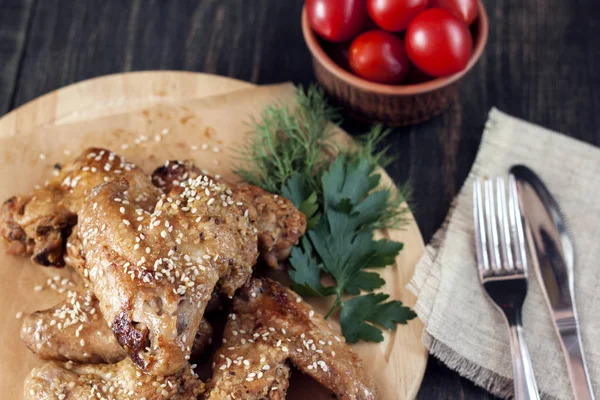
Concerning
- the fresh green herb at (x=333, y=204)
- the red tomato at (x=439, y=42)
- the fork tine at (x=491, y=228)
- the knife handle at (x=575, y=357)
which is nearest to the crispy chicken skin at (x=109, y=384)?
the fresh green herb at (x=333, y=204)

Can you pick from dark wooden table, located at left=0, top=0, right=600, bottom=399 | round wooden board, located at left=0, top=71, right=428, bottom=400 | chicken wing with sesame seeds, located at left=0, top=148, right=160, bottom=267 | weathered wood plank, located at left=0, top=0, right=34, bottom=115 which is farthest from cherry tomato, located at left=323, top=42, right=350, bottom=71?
weathered wood plank, located at left=0, top=0, right=34, bottom=115

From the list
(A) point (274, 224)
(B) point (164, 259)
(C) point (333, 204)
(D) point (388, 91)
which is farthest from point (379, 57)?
(B) point (164, 259)

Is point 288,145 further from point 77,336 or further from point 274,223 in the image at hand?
point 77,336

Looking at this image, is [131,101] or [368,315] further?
[131,101]

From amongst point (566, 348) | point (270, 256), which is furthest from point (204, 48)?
point (566, 348)

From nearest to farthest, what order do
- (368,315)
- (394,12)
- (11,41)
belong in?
1. (368,315)
2. (394,12)
3. (11,41)

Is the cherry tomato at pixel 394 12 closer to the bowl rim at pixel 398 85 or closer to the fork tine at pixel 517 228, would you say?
the bowl rim at pixel 398 85
